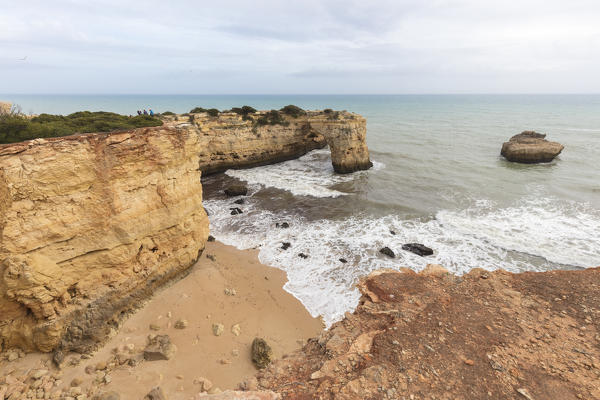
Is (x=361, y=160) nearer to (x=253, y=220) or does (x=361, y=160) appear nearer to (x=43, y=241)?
(x=253, y=220)

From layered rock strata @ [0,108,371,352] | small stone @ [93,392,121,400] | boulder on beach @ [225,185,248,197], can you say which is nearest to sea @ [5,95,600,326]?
boulder on beach @ [225,185,248,197]

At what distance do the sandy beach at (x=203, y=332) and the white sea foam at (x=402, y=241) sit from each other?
1126 millimetres

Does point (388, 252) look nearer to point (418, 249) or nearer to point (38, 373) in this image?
point (418, 249)

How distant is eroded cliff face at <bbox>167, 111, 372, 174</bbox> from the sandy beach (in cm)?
1613

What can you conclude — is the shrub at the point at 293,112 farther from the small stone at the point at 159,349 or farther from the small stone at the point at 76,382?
the small stone at the point at 76,382

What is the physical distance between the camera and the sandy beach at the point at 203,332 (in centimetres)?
657

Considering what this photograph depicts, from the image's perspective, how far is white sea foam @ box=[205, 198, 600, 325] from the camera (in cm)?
1150

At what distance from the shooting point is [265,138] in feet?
93.0

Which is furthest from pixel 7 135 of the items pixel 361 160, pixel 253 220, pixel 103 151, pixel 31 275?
pixel 361 160

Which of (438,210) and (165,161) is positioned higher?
(165,161)

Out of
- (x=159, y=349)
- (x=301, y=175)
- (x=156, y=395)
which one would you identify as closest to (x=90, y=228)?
(x=159, y=349)

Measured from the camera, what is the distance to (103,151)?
7.54 meters

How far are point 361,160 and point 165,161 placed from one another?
20.9m

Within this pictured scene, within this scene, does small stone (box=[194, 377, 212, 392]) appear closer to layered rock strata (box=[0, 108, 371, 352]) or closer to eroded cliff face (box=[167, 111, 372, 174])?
layered rock strata (box=[0, 108, 371, 352])
